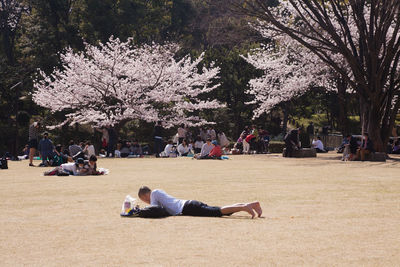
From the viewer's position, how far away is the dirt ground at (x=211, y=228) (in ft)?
22.4

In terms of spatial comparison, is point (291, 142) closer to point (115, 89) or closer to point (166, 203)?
point (115, 89)

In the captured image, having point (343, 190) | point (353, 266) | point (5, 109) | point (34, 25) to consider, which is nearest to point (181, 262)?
point (353, 266)

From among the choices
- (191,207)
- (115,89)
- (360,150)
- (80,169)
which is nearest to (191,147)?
(115,89)

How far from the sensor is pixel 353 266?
628cm

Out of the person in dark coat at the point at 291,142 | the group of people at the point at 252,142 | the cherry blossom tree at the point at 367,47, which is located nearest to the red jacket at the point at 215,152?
the person in dark coat at the point at 291,142

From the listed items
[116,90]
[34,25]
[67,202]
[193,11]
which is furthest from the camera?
[193,11]

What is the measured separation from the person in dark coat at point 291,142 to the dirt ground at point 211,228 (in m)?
15.1

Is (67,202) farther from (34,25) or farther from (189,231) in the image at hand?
(34,25)

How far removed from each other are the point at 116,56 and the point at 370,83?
58.4 ft

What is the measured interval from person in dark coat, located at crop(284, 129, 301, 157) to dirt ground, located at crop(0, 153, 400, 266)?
49.5 ft

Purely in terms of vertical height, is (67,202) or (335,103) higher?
(335,103)

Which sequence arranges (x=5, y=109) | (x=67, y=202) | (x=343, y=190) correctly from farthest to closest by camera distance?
1. (x=5, y=109)
2. (x=343, y=190)
3. (x=67, y=202)

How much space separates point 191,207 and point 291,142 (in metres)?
22.4

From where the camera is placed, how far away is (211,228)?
8.95 metres
